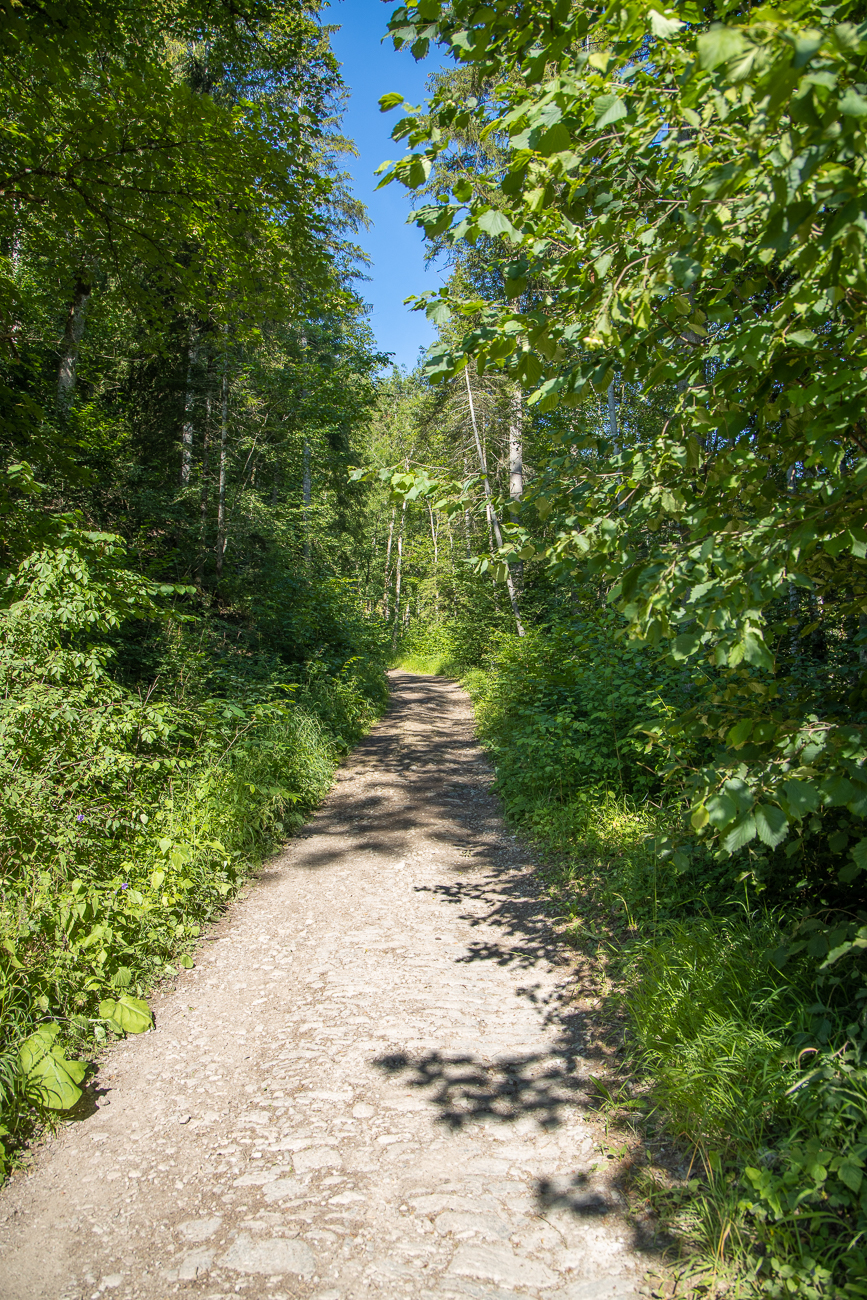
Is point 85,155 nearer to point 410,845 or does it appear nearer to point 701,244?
point 701,244

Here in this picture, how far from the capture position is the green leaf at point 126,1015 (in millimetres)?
3564

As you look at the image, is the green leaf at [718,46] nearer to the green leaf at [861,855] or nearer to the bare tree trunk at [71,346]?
the green leaf at [861,855]

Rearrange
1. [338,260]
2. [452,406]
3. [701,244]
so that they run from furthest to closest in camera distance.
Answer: [338,260] < [452,406] < [701,244]

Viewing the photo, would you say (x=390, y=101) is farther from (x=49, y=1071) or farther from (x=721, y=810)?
(x=49, y=1071)

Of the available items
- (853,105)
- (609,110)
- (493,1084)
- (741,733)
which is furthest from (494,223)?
(493,1084)

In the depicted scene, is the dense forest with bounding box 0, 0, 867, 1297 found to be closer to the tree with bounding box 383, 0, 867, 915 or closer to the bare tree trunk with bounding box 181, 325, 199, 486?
the tree with bounding box 383, 0, 867, 915

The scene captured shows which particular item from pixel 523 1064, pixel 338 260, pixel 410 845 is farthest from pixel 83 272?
pixel 338 260

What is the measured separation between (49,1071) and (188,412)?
10.3m

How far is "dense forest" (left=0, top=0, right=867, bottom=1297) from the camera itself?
191cm

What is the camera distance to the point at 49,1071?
3.02m

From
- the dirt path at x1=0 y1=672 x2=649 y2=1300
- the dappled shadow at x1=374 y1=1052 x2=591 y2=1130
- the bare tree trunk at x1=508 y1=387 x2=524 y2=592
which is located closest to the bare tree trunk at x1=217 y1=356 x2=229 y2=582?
the bare tree trunk at x1=508 y1=387 x2=524 y2=592

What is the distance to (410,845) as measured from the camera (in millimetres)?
6785

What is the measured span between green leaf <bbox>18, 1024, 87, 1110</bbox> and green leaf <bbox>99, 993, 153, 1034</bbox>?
43 cm

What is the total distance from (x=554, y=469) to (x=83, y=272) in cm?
636
